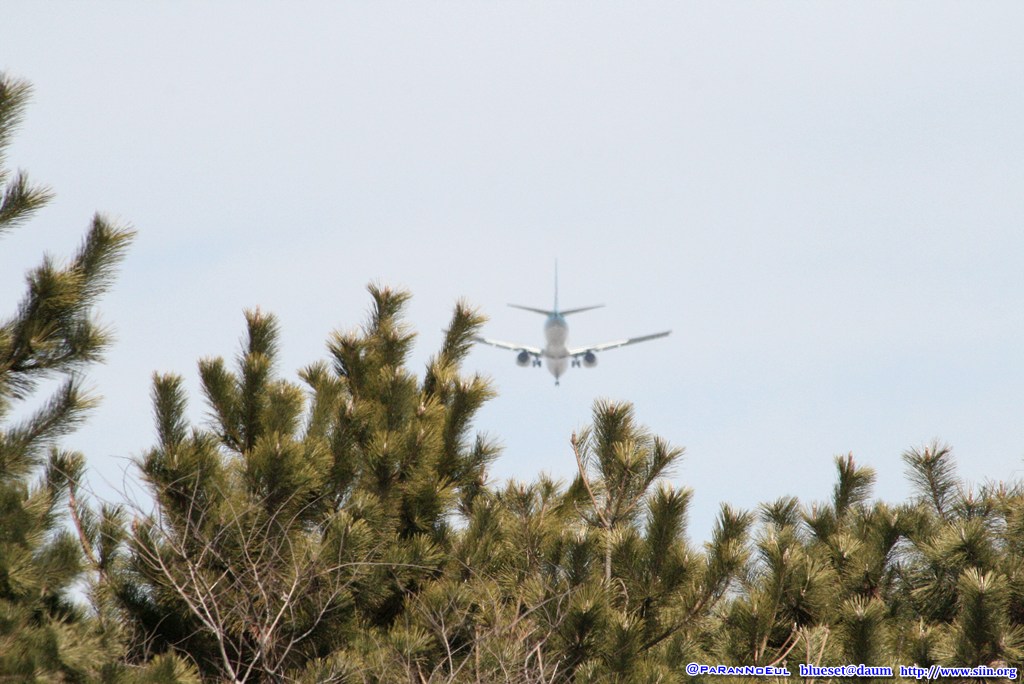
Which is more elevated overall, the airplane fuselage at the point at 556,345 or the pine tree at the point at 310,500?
the airplane fuselage at the point at 556,345

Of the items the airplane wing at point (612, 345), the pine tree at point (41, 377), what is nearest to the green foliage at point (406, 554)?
the pine tree at point (41, 377)

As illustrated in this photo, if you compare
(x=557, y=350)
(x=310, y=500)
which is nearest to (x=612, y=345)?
(x=557, y=350)

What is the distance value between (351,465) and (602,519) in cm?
277

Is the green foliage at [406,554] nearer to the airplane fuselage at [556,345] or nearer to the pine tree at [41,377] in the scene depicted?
the pine tree at [41,377]

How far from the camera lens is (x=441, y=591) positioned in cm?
1232

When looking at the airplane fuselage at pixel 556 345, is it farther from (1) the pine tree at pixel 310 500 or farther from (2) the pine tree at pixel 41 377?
(2) the pine tree at pixel 41 377

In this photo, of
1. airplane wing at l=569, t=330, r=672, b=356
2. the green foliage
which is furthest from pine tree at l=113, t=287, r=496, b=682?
airplane wing at l=569, t=330, r=672, b=356

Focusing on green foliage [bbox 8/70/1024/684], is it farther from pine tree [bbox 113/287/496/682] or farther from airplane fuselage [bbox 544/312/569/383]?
airplane fuselage [bbox 544/312/569/383]

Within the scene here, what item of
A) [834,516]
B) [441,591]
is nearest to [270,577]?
[441,591]

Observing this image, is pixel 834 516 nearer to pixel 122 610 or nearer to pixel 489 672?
pixel 489 672

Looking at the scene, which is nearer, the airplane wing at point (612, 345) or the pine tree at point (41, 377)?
the pine tree at point (41, 377)

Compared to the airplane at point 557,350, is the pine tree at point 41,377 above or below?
below

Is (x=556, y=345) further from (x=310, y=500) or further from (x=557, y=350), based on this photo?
(x=310, y=500)

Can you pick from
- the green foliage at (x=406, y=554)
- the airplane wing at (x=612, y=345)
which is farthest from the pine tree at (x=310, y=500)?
the airplane wing at (x=612, y=345)
